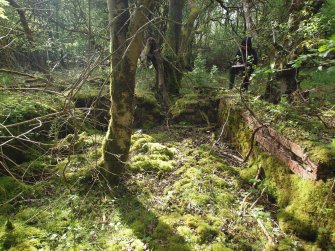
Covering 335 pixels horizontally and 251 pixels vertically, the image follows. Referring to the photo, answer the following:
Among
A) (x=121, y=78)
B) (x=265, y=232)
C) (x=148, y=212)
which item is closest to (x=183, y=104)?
(x=121, y=78)

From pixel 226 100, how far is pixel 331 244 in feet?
14.2

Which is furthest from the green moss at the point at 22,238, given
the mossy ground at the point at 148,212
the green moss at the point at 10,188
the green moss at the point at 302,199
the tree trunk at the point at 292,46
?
the tree trunk at the point at 292,46

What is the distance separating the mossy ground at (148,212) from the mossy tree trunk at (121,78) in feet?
1.32

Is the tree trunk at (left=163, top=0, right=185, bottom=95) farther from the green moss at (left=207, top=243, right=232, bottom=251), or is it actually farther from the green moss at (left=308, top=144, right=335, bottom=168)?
the green moss at (left=207, top=243, right=232, bottom=251)

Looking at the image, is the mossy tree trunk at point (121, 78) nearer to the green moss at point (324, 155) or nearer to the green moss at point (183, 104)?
the green moss at point (324, 155)

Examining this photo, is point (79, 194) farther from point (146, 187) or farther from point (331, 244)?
point (331, 244)

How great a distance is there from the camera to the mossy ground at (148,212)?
358 cm

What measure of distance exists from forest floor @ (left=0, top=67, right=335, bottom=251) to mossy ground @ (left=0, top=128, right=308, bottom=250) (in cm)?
1

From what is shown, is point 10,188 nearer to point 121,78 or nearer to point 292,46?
point 121,78

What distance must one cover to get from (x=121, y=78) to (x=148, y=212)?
2049 millimetres

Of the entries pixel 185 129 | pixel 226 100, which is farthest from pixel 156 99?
pixel 226 100

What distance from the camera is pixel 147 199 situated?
4.56 meters

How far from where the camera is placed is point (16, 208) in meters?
4.41

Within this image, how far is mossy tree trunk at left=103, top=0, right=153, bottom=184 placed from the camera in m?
3.96
